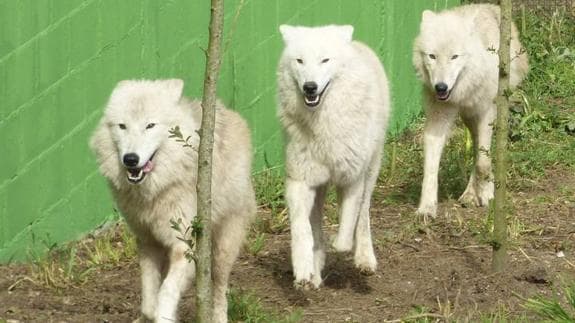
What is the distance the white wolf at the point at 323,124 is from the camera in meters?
6.18

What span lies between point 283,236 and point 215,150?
6.78 feet

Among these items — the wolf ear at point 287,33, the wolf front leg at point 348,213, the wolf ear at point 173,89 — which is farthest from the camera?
the wolf ear at point 287,33

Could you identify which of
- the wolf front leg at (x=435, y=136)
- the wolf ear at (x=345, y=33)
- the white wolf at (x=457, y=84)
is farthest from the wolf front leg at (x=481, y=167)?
the wolf ear at (x=345, y=33)

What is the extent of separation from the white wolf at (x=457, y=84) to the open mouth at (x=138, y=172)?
314cm

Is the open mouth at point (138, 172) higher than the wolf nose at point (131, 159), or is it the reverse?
the wolf nose at point (131, 159)

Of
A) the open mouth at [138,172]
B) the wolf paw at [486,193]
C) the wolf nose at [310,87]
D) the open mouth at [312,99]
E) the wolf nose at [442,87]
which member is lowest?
the open mouth at [138,172]

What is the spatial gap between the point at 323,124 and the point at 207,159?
7.05 feet

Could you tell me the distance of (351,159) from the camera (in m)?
6.29

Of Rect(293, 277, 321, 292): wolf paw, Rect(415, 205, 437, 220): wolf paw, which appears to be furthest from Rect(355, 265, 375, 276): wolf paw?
Rect(415, 205, 437, 220): wolf paw

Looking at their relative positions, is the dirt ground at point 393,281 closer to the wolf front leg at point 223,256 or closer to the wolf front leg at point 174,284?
the wolf front leg at point 223,256

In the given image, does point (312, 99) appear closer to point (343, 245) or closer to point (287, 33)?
point (287, 33)

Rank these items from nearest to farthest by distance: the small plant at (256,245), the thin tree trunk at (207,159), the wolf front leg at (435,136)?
the thin tree trunk at (207,159) < the small plant at (256,245) < the wolf front leg at (435,136)

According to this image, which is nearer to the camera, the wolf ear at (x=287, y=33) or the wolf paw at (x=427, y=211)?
the wolf ear at (x=287, y=33)

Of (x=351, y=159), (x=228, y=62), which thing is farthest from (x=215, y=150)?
(x=228, y=62)
